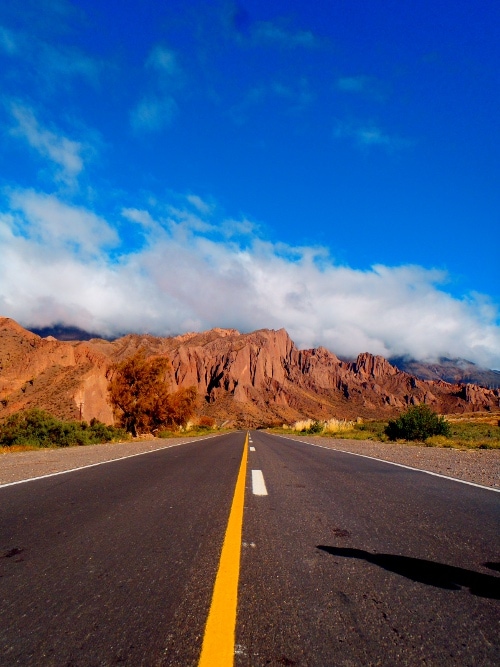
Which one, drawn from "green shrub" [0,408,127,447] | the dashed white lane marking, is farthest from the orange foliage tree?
the dashed white lane marking

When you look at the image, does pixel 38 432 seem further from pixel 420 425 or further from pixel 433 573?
pixel 420 425

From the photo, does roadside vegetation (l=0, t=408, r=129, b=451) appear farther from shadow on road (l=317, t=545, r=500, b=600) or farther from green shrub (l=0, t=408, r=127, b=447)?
shadow on road (l=317, t=545, r=500, b=600)

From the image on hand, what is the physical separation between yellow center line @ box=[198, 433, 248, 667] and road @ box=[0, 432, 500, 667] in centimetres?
5

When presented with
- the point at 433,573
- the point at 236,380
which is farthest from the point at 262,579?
the point at 236,380

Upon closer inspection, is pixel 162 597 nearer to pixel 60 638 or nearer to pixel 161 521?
pixel 60 638

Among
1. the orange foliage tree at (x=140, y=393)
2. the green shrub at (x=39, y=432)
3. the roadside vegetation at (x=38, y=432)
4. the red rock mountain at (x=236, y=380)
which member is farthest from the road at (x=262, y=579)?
the red rock mountain at (x=236, y=380)

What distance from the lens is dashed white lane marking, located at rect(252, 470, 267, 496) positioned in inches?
240

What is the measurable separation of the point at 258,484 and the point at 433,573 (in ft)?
14.1

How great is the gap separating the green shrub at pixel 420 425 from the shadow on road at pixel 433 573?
70.9 ft

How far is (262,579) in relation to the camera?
2.74m

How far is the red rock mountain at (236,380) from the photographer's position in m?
51.0

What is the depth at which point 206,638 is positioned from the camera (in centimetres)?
193

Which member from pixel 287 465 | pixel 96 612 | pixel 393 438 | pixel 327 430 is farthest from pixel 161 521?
pixel 327 430

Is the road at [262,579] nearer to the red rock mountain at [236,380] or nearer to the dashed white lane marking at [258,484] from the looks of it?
the dashed white lane marking at [258,484]
